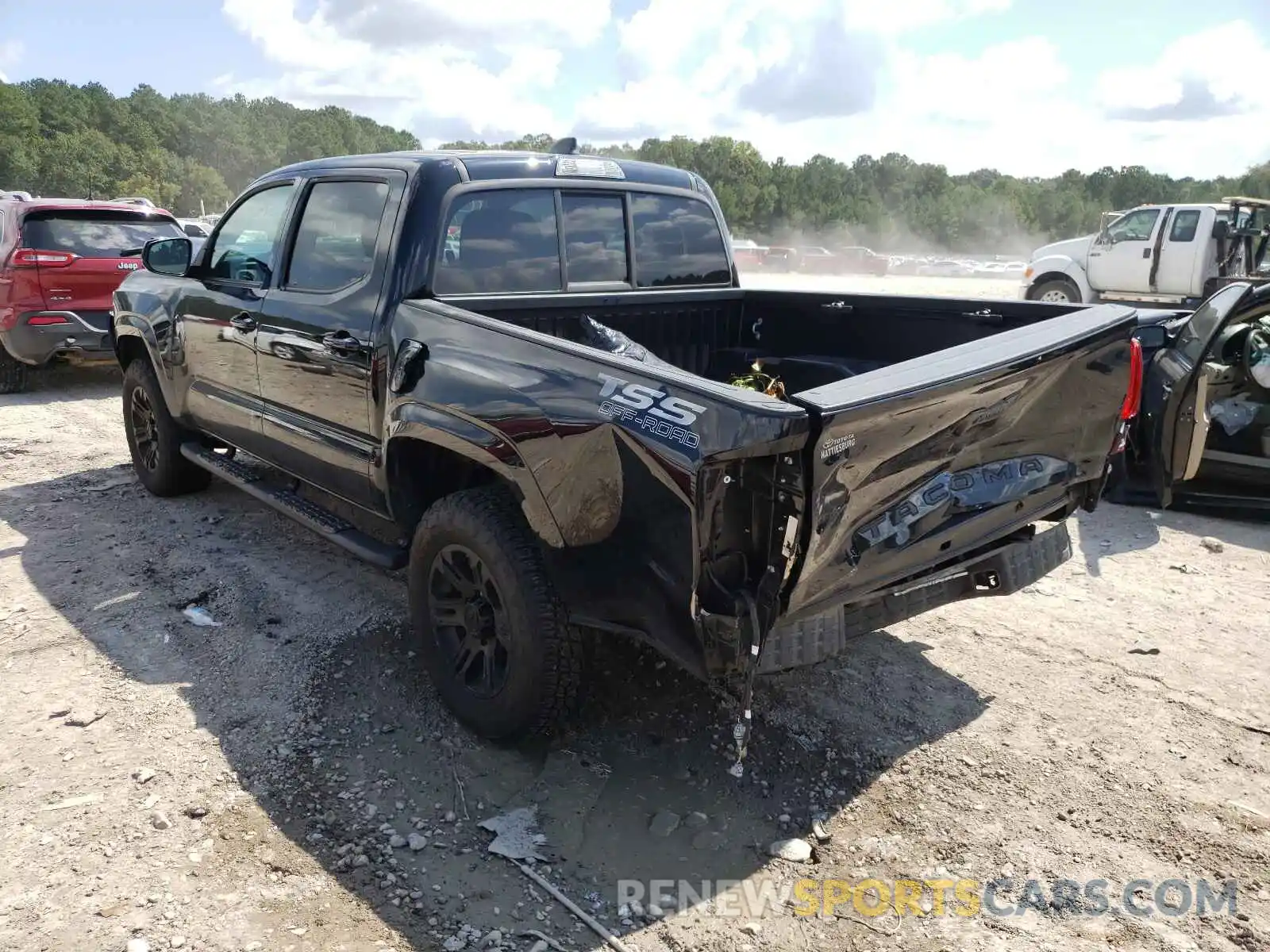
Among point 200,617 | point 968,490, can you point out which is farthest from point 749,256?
point 968,490

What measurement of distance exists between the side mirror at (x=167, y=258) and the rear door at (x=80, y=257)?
4.36 metres

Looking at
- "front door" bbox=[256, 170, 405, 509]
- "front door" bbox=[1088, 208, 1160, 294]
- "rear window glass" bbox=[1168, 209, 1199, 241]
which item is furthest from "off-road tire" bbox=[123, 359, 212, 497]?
"rear window glass" bbox=[1168, 209, 1199, 241]

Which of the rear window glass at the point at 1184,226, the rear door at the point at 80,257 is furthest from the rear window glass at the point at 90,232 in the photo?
the rear window glass at the point at 1184,226

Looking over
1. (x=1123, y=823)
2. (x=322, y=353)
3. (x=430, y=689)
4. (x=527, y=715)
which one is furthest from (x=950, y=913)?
(x=322, y=353)

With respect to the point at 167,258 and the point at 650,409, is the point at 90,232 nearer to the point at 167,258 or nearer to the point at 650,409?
the point at 167,258

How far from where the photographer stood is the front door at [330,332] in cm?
374

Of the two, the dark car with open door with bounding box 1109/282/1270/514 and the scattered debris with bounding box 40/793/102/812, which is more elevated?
the dark car with open door with bounding box 1109/282/1270/514

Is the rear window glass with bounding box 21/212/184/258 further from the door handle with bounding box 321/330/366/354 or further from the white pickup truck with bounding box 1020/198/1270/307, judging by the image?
the white pickup truck with bounding box 1020/198/1270/307

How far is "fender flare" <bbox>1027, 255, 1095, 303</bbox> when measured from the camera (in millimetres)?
15047

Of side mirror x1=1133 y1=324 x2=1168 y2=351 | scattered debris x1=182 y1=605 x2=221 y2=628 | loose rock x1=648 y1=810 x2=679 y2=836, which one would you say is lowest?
loose rock x1=648 y1=810 x2=679 y2=836

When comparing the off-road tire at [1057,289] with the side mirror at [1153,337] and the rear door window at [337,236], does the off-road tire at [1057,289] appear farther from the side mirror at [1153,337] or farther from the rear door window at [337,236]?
the rear door window at [337,236]

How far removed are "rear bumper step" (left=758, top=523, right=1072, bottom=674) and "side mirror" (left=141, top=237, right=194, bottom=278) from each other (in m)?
4.10

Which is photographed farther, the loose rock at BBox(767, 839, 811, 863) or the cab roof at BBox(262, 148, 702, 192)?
the cab roof at BBox(262, 148, 702, 192)

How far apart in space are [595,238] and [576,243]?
0.12 m
